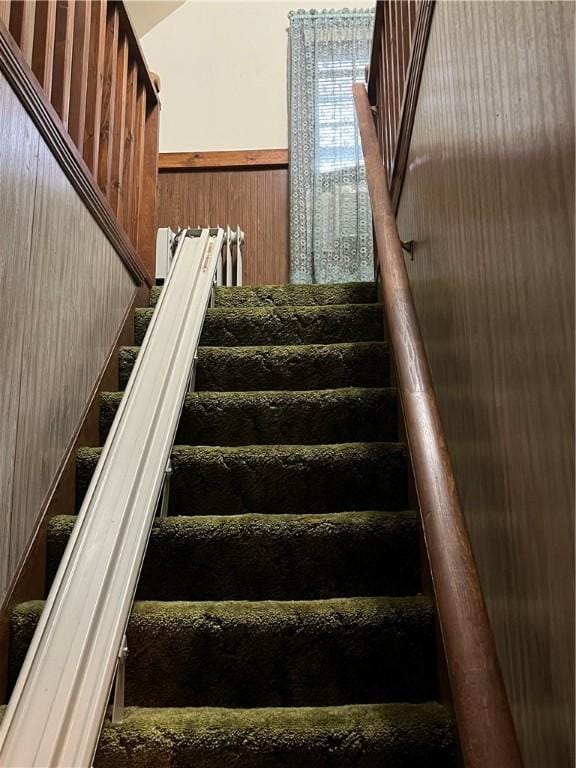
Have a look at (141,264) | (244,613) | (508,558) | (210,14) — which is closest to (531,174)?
(508,558)

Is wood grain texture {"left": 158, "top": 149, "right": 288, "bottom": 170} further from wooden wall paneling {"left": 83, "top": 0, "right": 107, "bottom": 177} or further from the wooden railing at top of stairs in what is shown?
wooden wall paneling {"left": 83, "top": 0, "right": 107, "bottom": 177}

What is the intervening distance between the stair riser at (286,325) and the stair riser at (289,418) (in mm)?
473

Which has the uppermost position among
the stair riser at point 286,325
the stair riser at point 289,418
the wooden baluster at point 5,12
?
the wooden baluster at point 5,12

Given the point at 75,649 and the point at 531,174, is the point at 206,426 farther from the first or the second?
the point at 531,174

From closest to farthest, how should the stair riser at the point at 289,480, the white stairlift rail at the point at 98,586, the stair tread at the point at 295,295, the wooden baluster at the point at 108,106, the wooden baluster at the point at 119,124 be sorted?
the white stairlift rail at the point at 98,586
the stair riser at the point at 289,480
the wooden baluster at the point at 108,106
the wooden baluster at the point at 119,124
the stair tread at the point at 295,295

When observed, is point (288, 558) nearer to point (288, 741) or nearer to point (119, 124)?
point (288, 741)

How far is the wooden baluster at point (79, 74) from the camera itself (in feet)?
6.62

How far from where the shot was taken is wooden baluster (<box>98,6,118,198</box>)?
229 centimetres

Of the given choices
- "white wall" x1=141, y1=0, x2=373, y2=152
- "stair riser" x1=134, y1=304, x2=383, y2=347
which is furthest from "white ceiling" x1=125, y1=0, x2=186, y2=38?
"stair riser" x1=134, y1=304, x2=383, y2=347

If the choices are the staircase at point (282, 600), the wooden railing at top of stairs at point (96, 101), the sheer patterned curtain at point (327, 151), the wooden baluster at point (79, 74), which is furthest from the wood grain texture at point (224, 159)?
the staircase at point (282, 600)

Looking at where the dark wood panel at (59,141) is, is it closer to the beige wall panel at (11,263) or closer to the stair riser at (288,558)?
the beige wall panel at (11,263)

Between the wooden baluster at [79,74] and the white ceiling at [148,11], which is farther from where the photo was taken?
the white ceiling at [148,11]

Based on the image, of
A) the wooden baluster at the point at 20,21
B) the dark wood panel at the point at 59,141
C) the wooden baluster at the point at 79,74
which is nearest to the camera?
the dark wood panel at the point at 59,141

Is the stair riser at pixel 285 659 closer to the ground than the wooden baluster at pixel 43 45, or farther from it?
closer to the ground
